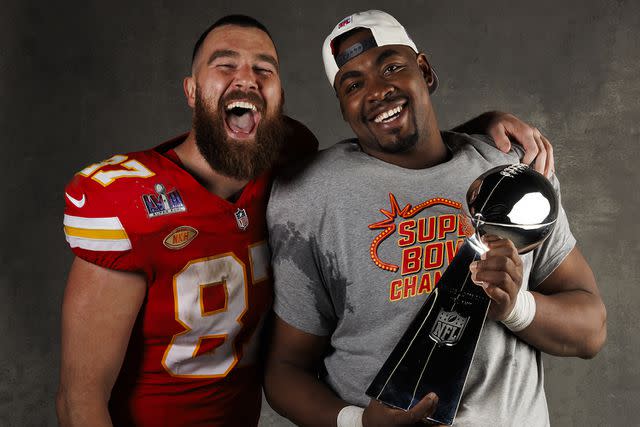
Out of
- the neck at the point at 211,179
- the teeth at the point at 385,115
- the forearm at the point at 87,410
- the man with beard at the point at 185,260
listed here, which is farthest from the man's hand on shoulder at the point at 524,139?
the forearm at the point at 87,410

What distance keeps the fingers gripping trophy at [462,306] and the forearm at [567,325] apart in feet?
0.90

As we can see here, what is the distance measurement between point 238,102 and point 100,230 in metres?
0.47

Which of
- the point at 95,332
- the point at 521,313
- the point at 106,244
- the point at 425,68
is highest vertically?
the point at 425,68

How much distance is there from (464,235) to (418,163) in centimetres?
22

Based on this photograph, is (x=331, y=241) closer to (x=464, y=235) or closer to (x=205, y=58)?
(x=464, y=235)

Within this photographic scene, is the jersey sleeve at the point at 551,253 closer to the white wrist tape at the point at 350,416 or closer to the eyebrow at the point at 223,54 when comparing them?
the white wrist tape at the point at 350,416

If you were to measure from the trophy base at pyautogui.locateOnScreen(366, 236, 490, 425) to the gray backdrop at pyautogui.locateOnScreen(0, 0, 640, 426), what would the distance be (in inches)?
68.4

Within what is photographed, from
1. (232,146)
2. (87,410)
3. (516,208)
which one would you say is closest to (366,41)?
(232,146)

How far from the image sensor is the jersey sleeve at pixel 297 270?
1776 millimetres

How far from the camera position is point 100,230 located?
1.79 m

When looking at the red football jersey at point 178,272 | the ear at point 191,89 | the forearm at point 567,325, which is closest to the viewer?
the forearm at point 567,325

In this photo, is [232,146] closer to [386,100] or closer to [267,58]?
[267,58]

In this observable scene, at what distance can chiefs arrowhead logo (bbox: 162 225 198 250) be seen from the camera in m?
1.83

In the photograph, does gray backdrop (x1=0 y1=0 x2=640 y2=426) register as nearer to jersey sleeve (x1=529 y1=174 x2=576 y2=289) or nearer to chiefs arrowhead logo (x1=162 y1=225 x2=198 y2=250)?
chiefs arrowhead logo (x1=162 y1=225 x2=198 y2=250)
